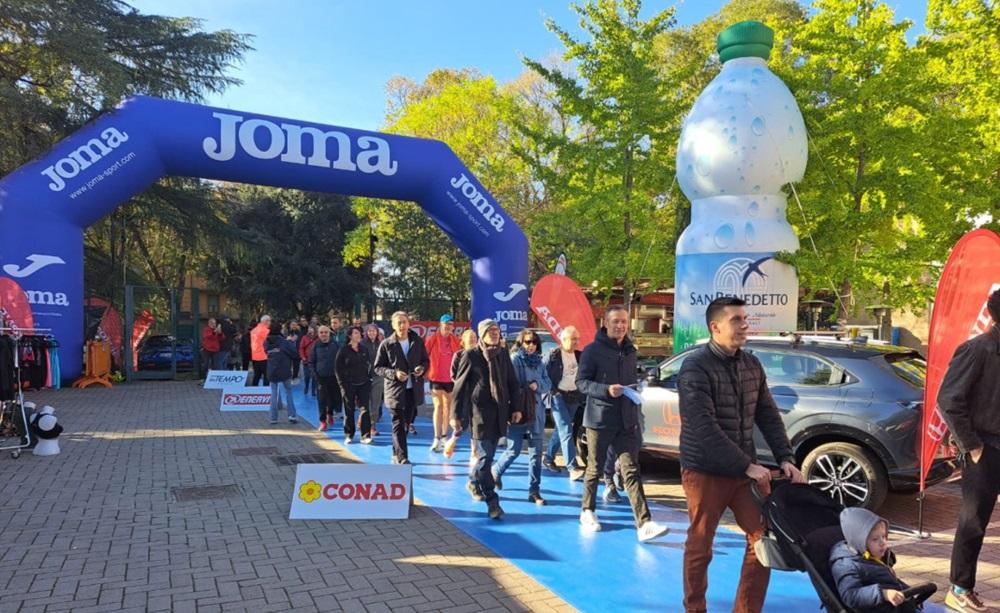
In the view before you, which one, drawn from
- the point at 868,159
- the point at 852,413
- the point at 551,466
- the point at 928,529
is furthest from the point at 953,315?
the point at 868,159

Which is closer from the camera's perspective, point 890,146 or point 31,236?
point 890,146

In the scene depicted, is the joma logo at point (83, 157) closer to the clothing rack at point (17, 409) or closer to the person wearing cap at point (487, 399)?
the clothing rack at point (17, 409)

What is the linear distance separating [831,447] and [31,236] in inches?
511

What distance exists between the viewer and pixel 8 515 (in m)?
5.83

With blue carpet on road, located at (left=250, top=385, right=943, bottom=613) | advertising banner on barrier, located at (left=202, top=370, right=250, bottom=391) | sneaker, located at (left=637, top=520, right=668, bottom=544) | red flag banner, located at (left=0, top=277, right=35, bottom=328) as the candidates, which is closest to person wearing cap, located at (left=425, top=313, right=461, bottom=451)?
blue carpet on road, located at (left=250, top=385, right=943, bottom=613)

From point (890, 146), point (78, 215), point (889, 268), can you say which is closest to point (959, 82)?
point (890, 146)

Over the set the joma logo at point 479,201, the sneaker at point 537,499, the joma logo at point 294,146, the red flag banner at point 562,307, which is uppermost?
the joma logo at point 294,146

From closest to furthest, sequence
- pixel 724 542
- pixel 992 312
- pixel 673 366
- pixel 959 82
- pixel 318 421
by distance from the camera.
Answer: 1. pixel 992 312
2. pixel 724 542
3. pixel 673 366
4. pixel 318 421
5. pixel 959 82

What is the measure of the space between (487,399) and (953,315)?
12.7 ft

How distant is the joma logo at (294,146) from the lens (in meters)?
11.8

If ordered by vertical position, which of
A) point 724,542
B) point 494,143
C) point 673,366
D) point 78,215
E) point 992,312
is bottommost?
point 724,542

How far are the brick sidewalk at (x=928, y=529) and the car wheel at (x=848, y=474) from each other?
0.38 meters

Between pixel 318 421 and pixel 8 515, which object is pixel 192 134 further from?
pixel 8 515

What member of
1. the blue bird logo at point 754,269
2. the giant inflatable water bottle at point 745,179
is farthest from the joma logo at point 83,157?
the blue bird logo at point 754,269
